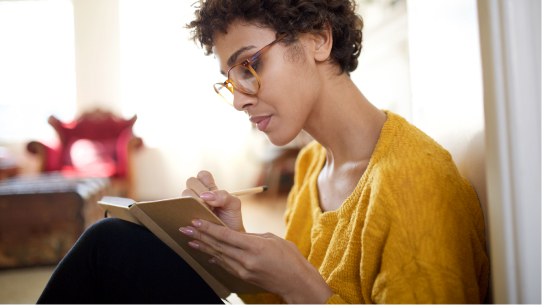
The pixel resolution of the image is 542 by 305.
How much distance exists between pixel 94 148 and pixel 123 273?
373 centimetres

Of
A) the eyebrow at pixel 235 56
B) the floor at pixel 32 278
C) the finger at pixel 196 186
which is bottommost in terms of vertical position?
the floor at pixel 32 278

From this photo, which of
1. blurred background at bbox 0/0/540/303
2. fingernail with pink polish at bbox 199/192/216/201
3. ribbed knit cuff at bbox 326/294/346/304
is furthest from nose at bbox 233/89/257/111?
blurred background at bbox 0/0/540/303

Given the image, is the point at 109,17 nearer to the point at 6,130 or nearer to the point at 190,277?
the point at 6,130

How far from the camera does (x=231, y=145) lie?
4680 mm

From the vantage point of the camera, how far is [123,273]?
74cm

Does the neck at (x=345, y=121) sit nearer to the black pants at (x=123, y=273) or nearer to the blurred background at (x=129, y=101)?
the black pants at (x=123, y=273)

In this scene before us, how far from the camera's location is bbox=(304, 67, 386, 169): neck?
0.83 meters

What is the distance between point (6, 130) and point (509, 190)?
5.84 metres

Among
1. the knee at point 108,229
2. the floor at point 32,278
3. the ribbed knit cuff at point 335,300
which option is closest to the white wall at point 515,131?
the ribbed knit cuff at point 335,300

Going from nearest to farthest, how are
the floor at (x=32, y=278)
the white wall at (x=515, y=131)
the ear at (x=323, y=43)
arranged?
the white wall at (x=515, y=131)
the ear at (x=323, y=43)
the floor at (x=32, y=278)

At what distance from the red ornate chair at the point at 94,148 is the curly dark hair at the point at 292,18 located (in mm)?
3009

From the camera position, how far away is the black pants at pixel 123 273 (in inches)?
28.6

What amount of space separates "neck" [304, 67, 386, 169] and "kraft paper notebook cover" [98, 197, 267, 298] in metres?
0.39

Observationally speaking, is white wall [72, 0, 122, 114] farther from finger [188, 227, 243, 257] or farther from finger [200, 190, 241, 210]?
finger [188, 227, 243, 257]
